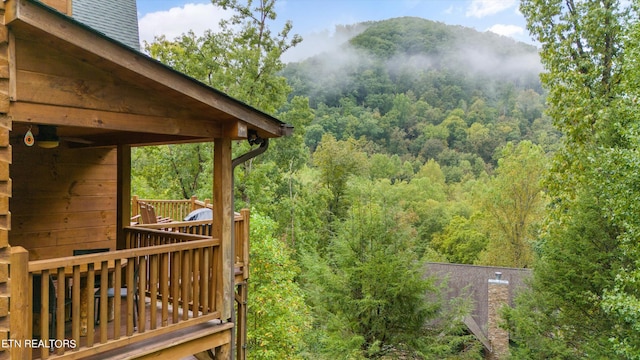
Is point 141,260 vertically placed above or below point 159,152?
below

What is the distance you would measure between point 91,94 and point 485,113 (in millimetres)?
56133

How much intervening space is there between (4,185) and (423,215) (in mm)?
30137

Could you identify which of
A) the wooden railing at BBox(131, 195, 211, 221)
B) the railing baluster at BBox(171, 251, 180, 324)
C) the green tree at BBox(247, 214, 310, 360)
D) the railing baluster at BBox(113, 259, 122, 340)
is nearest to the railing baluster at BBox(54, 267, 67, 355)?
the railing baluster at BBox(113, 259, 122, 340)

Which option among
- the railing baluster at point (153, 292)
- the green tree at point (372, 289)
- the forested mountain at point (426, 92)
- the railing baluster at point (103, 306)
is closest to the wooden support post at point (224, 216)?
the railing baluster at point (153, 292)

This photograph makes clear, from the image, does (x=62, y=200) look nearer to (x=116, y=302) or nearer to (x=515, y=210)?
(x=116, y=302)

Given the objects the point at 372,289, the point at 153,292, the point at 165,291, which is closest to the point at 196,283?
the point at 165,291

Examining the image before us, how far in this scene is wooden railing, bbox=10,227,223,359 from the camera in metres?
3.00

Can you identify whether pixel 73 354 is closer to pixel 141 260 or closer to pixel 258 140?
pixel 141 260

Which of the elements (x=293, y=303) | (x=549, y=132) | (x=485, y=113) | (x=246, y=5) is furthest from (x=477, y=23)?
(x=293, y=303)

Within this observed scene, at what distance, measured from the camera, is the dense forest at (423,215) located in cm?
836

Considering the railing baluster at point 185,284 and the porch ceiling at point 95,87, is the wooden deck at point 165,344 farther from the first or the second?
the porch ceiling at point 95,87

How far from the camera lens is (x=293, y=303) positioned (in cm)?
1208

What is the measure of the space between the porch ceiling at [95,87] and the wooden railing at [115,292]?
1.09 meters

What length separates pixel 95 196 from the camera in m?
5.61
